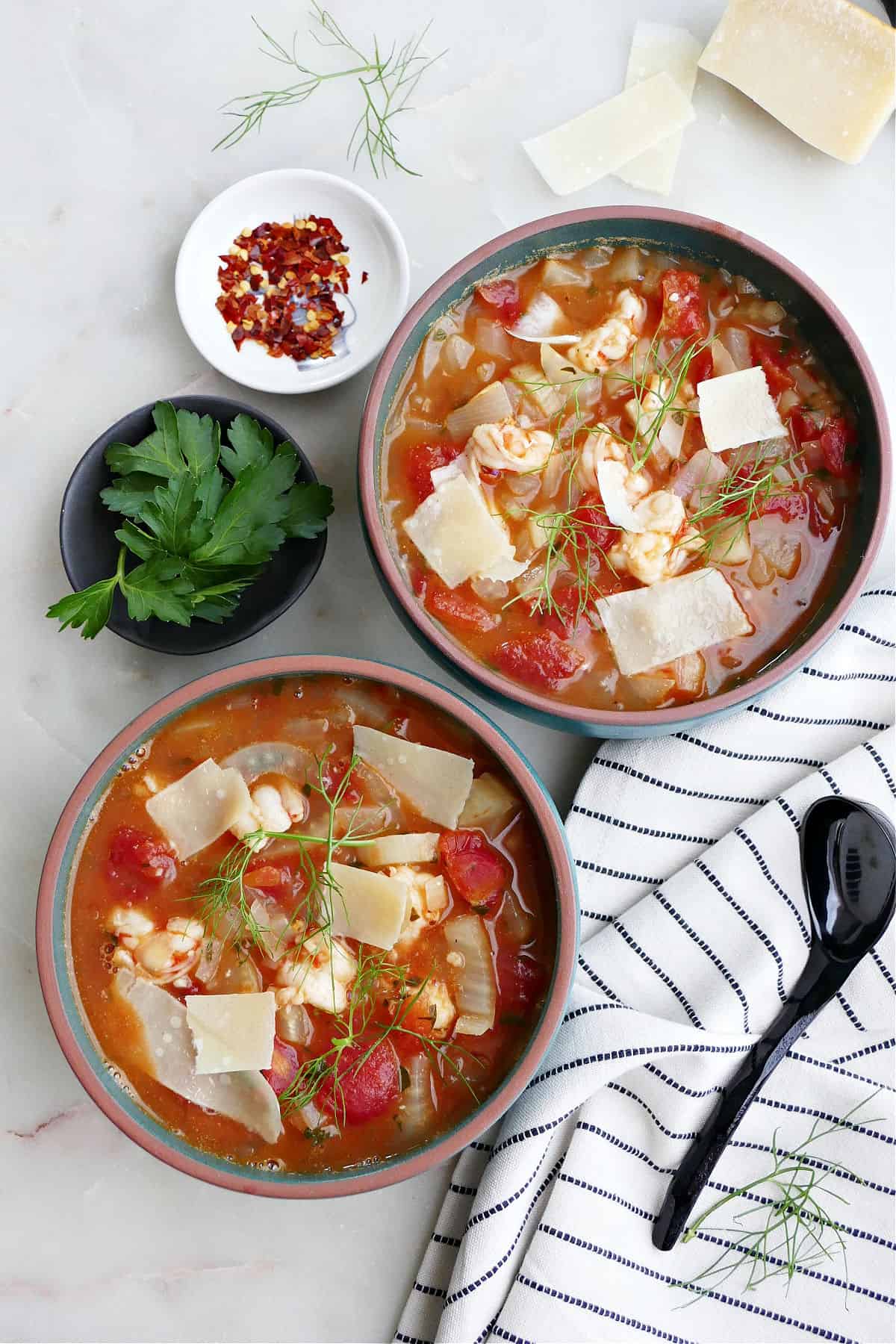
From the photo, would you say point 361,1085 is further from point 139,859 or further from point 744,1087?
point 744,1087

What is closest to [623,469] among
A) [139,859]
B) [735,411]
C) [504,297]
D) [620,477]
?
[620,477]

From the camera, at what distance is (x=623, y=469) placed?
2.40m

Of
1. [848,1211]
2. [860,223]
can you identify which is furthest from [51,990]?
[860,223]

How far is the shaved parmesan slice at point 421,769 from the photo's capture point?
230cm

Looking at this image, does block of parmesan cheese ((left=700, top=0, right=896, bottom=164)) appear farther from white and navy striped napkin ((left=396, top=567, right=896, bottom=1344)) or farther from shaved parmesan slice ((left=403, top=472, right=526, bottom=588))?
shaved parmesan slice ((left=403, top=472, right=526, bottom=588))

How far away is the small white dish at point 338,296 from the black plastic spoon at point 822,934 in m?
1.52

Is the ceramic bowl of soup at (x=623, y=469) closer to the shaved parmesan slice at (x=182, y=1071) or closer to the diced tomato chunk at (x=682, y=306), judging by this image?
the diced tomato chunk at (x=682, y=306)

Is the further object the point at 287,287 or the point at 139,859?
the point at 287,287

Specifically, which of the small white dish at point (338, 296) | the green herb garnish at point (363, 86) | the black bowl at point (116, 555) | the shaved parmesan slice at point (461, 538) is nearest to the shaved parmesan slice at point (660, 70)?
the green herb garnish at point (363, 86)

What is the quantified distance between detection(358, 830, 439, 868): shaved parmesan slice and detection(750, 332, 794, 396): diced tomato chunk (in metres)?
1.25

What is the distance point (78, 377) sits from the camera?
2.74m

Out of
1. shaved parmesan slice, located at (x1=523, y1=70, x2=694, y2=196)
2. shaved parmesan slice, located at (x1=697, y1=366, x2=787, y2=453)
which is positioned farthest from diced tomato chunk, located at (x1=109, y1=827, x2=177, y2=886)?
shaved parmesan slice, located at (x1=523, y1=70, x2=694, y2=196)

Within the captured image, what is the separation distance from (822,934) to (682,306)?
4.67 ft

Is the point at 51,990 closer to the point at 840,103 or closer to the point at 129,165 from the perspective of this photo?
the point at 129,165
